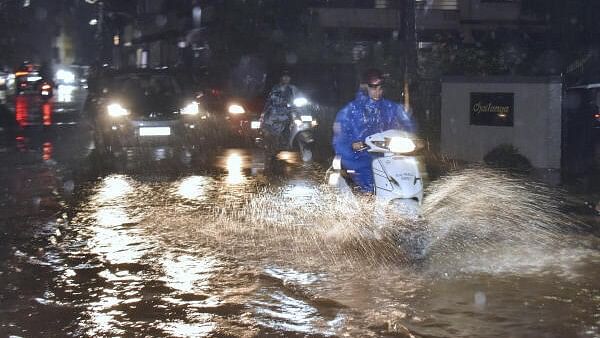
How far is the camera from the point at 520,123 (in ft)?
51.8

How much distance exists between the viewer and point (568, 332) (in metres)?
6.00

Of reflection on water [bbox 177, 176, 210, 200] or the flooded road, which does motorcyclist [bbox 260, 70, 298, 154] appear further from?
the flooded road

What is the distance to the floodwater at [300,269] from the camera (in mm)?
6312

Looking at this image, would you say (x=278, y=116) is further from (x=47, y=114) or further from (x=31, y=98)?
(x=47, y=114)

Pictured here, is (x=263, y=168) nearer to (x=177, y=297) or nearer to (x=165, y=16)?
(x=177, y=297)

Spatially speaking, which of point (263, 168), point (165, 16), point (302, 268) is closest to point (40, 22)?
point (165, 16)

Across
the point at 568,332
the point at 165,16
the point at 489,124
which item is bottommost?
the point at 568,332

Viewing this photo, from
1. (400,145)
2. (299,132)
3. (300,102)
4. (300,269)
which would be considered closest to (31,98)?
(300,102)

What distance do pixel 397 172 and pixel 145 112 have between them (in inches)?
414

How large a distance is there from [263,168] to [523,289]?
370 inches

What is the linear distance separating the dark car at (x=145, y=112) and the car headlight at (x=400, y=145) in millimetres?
10307

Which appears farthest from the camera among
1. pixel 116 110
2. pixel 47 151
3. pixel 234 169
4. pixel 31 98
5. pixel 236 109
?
pixel 31 98

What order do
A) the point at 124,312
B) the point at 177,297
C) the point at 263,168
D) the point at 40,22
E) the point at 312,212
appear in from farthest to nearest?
the point at 40,22 → the point at 263,168 → the point at 312,212 → the point at 177,297 → the point at 124,312

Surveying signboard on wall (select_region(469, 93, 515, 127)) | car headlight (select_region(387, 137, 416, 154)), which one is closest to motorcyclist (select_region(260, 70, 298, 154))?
signboard on wall (select_region(469, 93, 515, 127))
